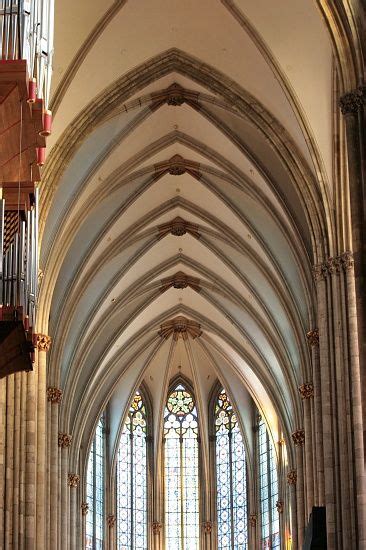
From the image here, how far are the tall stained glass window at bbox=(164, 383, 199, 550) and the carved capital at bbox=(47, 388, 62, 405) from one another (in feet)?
38.6

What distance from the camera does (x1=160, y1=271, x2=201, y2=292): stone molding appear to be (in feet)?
135

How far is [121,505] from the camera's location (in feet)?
149

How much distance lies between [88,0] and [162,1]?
6.00 ft

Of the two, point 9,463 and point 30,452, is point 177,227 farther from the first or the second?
point 9,463

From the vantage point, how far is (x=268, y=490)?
44219mm

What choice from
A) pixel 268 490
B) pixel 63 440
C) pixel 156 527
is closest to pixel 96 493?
pixel 156 527

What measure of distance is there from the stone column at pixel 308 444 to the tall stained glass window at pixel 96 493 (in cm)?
1043

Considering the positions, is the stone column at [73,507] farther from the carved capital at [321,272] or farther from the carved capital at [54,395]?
the carved capital at [321,272]

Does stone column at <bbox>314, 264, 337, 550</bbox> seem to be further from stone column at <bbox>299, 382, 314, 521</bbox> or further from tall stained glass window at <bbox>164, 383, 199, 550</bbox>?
tall stained glass window at <bbox>164, 383, 199, 550</bbox>

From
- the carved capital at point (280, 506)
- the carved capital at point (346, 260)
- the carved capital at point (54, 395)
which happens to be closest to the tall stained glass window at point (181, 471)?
the carved capital at point (280, 506)

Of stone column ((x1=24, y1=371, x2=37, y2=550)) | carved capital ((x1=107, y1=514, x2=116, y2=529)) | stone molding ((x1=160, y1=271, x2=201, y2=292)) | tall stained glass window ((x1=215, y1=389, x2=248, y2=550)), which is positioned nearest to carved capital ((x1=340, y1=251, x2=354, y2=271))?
stone column ((x1=24, y1=371, x2=37, y2=550))

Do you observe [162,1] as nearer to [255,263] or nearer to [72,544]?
[255,263]

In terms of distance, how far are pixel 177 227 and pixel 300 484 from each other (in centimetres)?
747

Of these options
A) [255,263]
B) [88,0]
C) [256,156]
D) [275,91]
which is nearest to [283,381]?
[255,263]
